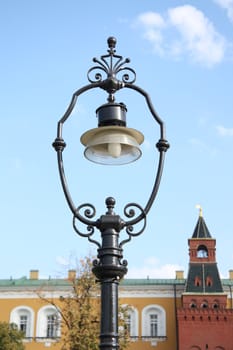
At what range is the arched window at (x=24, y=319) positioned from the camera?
48.9 metres

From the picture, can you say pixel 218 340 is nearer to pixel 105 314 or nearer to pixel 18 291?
pixel 18 291

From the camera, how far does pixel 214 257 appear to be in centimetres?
4816

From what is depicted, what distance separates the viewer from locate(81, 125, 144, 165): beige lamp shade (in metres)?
5.07

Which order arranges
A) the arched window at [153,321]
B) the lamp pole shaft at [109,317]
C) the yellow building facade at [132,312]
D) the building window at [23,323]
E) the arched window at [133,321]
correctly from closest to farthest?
the lamp pole shaft at [109,317] < the yellow building facade at [132,312] < the arched window at [153,321] < the arched window at [133,321] < the building window at [23,323]

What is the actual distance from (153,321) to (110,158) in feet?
147

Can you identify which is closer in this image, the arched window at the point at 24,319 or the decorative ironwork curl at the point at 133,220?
the decorative ironwork curl at the point at 133,220

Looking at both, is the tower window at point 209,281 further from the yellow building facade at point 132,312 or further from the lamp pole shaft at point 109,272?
the lamp pole shaft at point 109,272

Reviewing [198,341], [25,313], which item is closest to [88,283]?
[198,341]

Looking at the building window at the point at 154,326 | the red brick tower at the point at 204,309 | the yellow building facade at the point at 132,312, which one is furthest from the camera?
the building window at the point at 154,326

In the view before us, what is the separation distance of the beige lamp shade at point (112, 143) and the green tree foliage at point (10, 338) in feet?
127

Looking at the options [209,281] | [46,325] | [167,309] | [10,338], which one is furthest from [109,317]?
[46,325]

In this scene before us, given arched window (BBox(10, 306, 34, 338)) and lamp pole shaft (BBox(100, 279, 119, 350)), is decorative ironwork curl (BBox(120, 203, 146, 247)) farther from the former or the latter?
arched window (BBox(10, 306, 34, 338))

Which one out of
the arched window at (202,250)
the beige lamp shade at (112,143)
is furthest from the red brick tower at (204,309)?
the beige lamp shade at (112,143)

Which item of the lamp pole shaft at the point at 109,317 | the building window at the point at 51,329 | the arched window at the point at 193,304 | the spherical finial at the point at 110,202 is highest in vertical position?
the arched window at the point at 193,304
